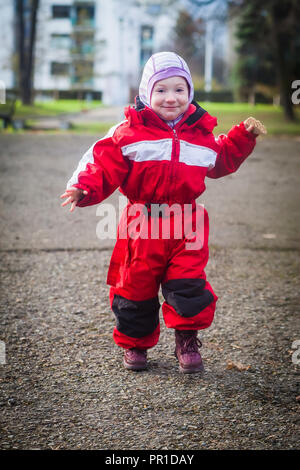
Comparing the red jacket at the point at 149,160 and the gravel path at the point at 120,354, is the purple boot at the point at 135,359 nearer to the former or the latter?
the gravel path at the point at 120,354

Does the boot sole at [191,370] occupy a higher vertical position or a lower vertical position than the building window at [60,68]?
A: lower

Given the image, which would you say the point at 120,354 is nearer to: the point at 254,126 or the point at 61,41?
the point at 254,126

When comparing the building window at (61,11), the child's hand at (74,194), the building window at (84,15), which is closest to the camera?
the child's hand at (74,194)

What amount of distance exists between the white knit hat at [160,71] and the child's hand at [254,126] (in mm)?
286

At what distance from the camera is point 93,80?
167 feet

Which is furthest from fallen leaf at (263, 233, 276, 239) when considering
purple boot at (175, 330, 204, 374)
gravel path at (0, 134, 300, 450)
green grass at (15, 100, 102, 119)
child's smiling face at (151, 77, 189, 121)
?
green grass at (15, 100, 102, 119)

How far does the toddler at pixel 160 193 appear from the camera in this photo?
2545 mm

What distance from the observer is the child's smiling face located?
2578 millimetres

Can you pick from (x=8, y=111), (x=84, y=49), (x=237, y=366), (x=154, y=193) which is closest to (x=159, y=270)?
(x=154, y=193)

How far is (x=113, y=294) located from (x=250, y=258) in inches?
77.4

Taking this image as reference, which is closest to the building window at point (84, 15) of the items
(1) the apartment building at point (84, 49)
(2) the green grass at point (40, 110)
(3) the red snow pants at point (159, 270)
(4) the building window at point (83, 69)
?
(1) the apartment building at point (84, 49)

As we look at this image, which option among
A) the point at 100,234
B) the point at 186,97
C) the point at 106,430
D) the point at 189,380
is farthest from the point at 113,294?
the point at 100,234

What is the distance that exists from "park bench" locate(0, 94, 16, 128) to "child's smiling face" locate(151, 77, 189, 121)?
11.5 metres

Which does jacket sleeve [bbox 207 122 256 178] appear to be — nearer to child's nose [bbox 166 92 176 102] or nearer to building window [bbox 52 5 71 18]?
child's nose [bbox 166 92 176 102]
